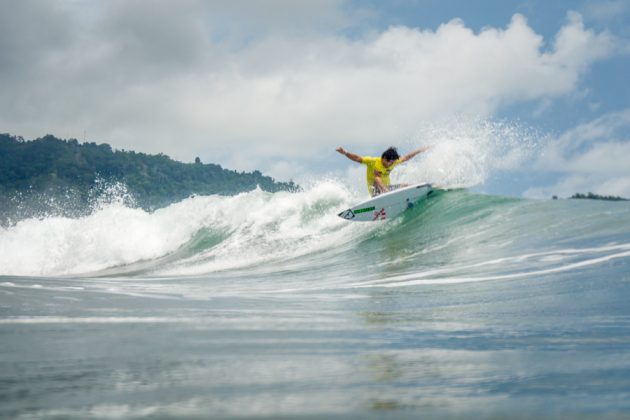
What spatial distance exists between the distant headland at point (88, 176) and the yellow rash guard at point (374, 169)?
114 meters

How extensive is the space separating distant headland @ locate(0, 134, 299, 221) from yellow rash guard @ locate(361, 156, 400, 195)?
114 metres

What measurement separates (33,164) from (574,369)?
166 metres

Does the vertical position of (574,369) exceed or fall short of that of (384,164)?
it falls short

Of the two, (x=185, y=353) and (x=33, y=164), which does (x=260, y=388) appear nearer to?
(x=185, y=353)

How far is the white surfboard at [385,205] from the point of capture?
1616cm

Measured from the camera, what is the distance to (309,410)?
205 cm

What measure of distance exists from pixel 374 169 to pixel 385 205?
917 mm

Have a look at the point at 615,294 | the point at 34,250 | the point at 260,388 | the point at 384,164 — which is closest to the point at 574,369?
the point at 260,388

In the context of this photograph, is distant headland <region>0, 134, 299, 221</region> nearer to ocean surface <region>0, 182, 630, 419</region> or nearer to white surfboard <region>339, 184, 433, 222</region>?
white surfboard <region>339, 184, 433, 222</region>

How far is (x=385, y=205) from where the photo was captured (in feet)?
53.2

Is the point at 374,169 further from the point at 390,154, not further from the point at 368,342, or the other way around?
the point at 368,342

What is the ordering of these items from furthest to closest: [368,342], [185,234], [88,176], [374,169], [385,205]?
[88,176] → [185,234] → [374,169] → [385,205] → [368,342]

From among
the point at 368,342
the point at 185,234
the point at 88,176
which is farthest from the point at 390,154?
the point at 88,176

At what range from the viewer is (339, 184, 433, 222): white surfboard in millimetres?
16156
